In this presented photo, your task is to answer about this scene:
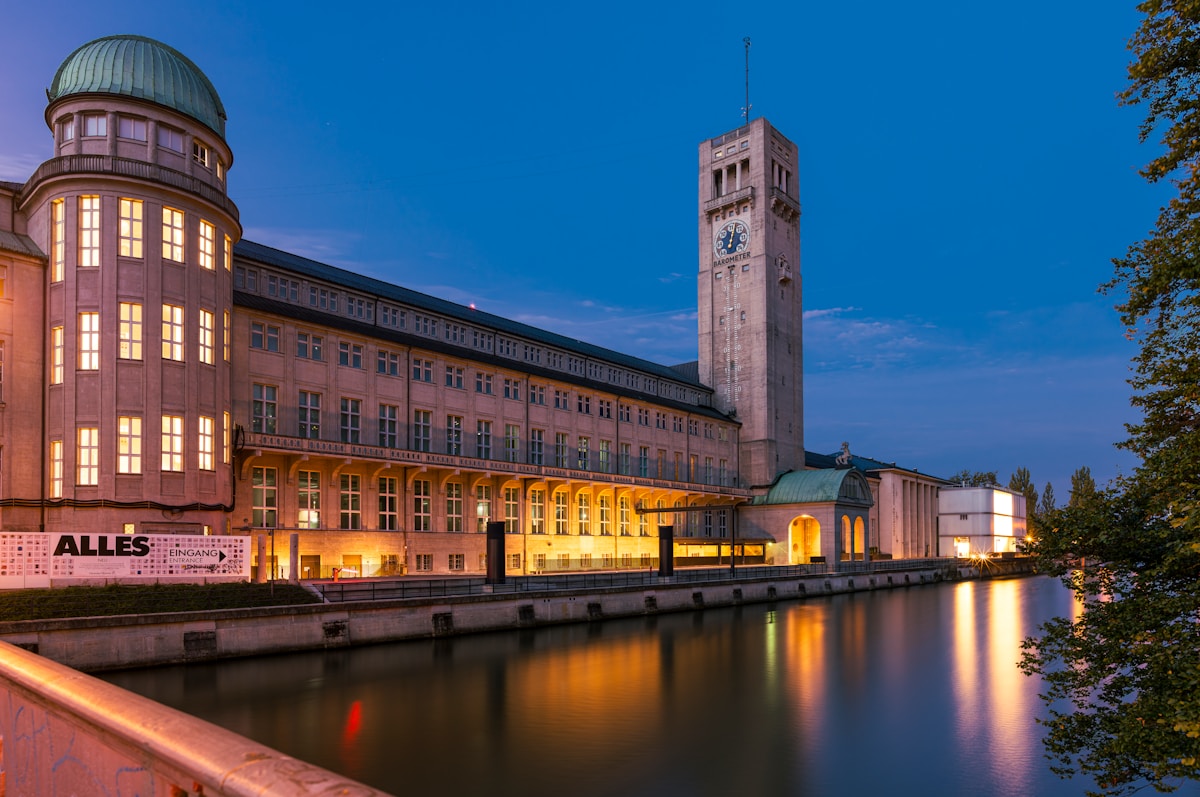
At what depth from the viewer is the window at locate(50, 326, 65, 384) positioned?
40.7 m

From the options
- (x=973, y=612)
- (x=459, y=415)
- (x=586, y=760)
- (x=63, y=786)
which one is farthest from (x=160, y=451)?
(x=973, y=612)

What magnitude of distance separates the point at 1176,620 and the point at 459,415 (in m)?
55.2

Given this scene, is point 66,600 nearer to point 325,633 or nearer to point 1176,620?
point 325,633

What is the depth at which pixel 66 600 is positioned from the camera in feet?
103

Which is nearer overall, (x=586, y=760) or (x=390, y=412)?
(x=586, y=760)

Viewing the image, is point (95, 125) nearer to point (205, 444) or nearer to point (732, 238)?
point (205, 444)

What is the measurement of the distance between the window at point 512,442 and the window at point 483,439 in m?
1.79

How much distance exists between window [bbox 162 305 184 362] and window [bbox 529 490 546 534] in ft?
107

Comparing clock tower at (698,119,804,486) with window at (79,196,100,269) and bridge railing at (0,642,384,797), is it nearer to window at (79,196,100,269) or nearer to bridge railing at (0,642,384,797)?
window at (79,196,100,269)

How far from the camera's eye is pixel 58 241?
41.4m

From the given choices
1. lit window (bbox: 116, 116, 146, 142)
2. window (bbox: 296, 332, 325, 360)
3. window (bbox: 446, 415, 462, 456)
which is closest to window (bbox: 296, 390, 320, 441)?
window (bbox: 296, 332, 325, 360)

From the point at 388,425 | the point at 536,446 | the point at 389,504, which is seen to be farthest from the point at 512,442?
the point at 389,504

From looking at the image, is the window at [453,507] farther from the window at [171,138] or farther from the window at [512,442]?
the window at [171,138]

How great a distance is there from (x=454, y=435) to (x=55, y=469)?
28.2 m
